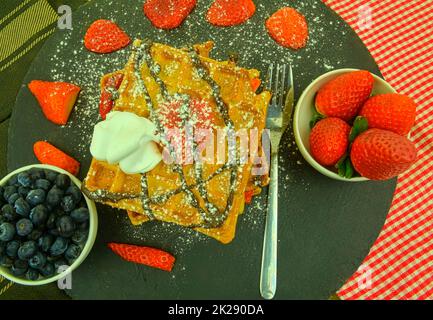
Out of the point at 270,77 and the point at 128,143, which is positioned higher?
the point at 128,143

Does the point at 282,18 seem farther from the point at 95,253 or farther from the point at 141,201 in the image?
the point at 95,253

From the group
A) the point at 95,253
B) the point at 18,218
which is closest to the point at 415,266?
the point at 95,253

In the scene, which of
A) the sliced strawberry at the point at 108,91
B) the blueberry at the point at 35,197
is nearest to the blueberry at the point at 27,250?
the blueberry at the point at 35,197

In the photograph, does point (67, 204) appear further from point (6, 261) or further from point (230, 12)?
point (230, 12)

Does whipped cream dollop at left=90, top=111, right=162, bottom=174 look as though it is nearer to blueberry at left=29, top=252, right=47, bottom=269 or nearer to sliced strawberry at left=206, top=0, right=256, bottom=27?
blueberry at left=29, top=252, right=47, bottom=269

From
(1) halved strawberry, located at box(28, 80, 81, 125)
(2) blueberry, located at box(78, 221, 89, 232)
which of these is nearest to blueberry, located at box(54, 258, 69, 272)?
(2) blueberry, located at box(78, 221, 89, 232)

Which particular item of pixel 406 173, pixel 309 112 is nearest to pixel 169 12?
pixel 309 112
